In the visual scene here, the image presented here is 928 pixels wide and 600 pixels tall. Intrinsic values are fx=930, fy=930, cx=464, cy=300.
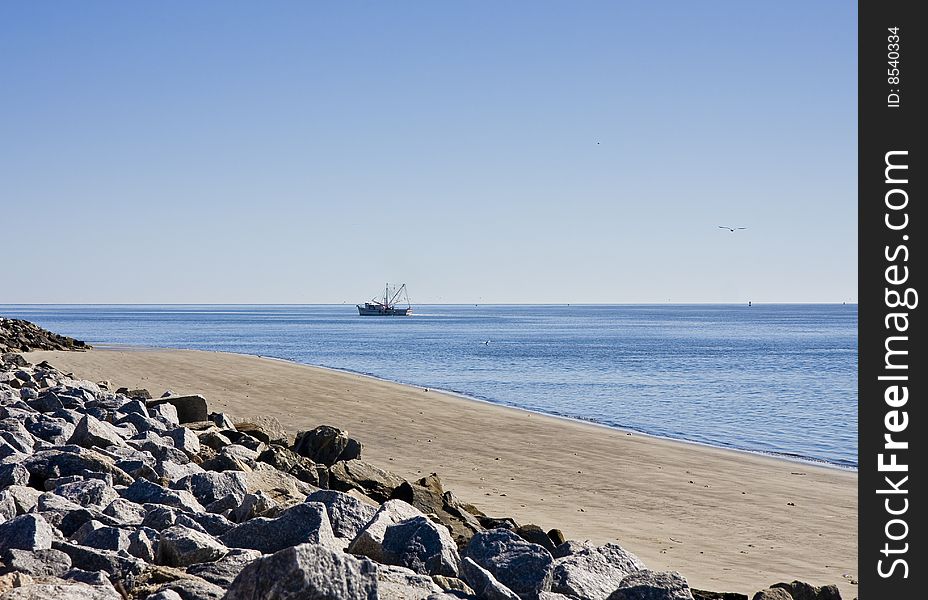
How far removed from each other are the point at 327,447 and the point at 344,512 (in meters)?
4.94

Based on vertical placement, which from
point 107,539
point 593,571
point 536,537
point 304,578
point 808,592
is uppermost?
point 304,578

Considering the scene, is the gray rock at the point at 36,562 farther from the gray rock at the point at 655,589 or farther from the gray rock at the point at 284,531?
the gray rock at the point at 655,589

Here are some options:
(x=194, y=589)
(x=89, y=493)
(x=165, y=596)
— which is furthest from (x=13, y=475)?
(x=165, y=596)

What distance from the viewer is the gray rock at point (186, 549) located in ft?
18.0

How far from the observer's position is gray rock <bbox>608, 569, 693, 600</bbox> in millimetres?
5383

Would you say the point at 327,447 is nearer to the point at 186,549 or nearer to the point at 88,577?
the point at 186,549

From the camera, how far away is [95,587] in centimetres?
471

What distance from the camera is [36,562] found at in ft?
16.8

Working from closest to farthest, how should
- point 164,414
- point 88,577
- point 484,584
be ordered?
point 88,577
point 484,584
point 164,414

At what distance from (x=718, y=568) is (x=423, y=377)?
103 ft

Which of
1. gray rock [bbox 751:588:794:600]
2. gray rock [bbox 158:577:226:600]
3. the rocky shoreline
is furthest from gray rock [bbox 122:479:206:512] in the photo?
gray rock [bbox 751:588:794:600]

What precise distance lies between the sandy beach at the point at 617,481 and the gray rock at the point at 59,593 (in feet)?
18.1

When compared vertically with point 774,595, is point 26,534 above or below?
above
